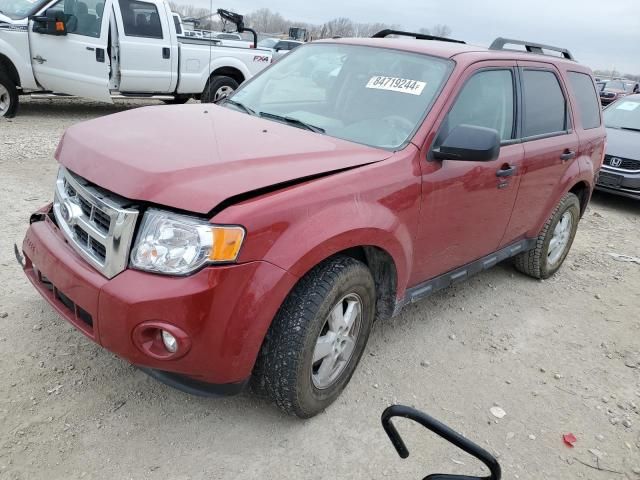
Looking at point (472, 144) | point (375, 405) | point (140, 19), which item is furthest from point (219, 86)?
point (375, 405)

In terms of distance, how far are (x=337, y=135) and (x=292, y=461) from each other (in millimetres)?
1702

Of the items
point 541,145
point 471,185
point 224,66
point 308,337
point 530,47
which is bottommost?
point 308,337

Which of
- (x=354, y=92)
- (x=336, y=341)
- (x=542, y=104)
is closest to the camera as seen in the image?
(x=336, y=341)

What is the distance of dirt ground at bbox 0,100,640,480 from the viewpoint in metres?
2.43

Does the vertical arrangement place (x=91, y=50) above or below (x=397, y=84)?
below

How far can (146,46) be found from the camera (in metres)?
8.99

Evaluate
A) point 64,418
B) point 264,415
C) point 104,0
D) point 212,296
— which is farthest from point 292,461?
point 104,0

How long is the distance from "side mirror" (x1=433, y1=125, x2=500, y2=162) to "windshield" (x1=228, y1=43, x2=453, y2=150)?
0.77ft

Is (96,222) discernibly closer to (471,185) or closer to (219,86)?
(471,185)

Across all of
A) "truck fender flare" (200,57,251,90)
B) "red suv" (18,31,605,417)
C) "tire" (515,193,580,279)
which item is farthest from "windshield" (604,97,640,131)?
"truck fender flare" (200,57,251,90)

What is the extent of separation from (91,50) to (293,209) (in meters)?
7.36

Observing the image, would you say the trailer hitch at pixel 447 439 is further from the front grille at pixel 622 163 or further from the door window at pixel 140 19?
the door window at pixel 140 19

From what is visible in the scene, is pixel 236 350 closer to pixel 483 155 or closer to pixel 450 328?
pixel 483 155

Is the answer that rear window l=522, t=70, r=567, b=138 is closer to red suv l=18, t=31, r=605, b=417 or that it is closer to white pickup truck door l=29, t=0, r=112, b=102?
red suv l=18, t=31, r=605, b=417
